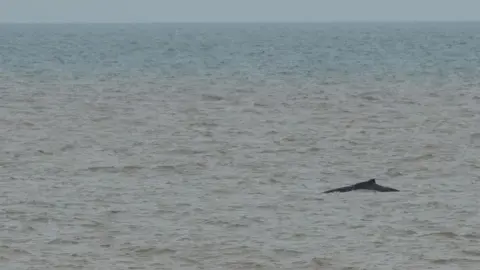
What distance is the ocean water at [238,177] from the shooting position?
2333 centimetres

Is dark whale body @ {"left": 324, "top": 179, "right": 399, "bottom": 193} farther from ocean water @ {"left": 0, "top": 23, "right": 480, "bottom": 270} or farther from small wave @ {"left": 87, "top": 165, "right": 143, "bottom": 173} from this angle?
small wave @ {"left": 87, "top": 165, "right": 143, "bottom": 173}

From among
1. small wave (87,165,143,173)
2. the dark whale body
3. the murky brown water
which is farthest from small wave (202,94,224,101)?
the dark whale body

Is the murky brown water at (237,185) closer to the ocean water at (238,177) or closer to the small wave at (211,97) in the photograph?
the ocean water at (238,177)

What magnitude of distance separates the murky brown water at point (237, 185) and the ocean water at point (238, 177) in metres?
0.05

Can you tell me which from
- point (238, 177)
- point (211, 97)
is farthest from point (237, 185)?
point (211, 97)

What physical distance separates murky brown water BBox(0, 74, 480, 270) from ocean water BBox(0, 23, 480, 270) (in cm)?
5

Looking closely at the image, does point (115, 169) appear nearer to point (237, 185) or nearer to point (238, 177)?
point (238, 177)

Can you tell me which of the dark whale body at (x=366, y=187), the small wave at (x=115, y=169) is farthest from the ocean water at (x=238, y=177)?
the dark whale body at (x=366, y=187)

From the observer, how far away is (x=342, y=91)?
6350 centimetres

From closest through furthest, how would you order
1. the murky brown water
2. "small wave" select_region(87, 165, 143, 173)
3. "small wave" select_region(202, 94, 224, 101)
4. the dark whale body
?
1. the murky brown water
2. the dark whale body
3. "small wave" select_region(87, 165, 143, 173)
4. "small wave" select_region(202, 94, 224, 101)

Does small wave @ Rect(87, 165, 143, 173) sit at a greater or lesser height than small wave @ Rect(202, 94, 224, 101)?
greater

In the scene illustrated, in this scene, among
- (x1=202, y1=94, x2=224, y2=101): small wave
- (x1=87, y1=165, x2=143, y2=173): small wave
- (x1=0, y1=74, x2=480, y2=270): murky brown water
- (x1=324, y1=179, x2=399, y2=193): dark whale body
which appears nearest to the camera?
(x1=0, y1=74, x2=480, y2=270): murky brown water

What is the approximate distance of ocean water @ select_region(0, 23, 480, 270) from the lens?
23328mm

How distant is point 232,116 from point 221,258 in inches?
1053
